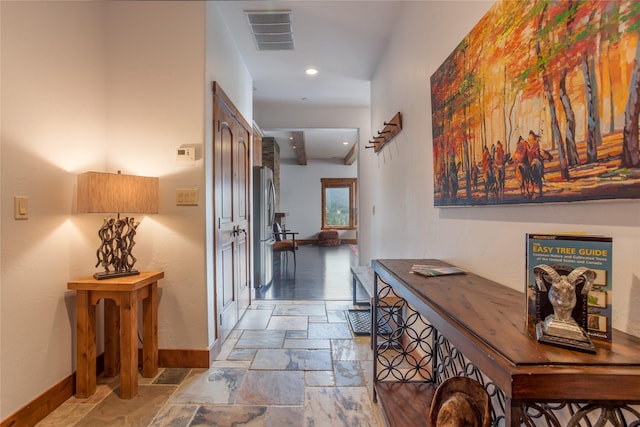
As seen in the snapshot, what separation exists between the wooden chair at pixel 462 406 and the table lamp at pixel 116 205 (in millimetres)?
1944

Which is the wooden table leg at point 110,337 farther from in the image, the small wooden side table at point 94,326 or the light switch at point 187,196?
the light switch at point 187,196

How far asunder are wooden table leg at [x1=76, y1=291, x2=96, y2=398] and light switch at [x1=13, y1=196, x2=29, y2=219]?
55 centimetres

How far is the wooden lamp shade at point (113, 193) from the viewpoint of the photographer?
1796mm

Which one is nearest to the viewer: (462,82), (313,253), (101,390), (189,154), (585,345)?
(585,345)

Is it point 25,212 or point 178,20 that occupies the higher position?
point 178,20

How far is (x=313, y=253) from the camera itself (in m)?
8.09

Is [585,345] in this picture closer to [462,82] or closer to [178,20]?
[462,82]

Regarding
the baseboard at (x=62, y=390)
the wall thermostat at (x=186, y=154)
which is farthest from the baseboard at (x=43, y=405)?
the wall thermostat at (x=186, y=154)

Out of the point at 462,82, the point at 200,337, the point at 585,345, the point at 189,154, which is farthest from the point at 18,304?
the point at 462,82

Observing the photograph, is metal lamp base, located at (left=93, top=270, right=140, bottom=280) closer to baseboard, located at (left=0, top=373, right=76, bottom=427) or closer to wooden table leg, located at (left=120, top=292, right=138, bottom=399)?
wooden table leg, located at (left=120, top=292, right=138, bottom=399)

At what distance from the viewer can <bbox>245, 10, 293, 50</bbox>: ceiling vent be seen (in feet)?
8.20

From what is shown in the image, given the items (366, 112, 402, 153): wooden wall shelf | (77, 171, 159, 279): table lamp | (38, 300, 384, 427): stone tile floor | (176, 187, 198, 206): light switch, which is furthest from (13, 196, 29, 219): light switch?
(366, 112, 402, 153): wooden wall shelf

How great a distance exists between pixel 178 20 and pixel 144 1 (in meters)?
0.28

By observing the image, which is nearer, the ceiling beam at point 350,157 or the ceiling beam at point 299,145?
the ceiling beam at point 299,145
